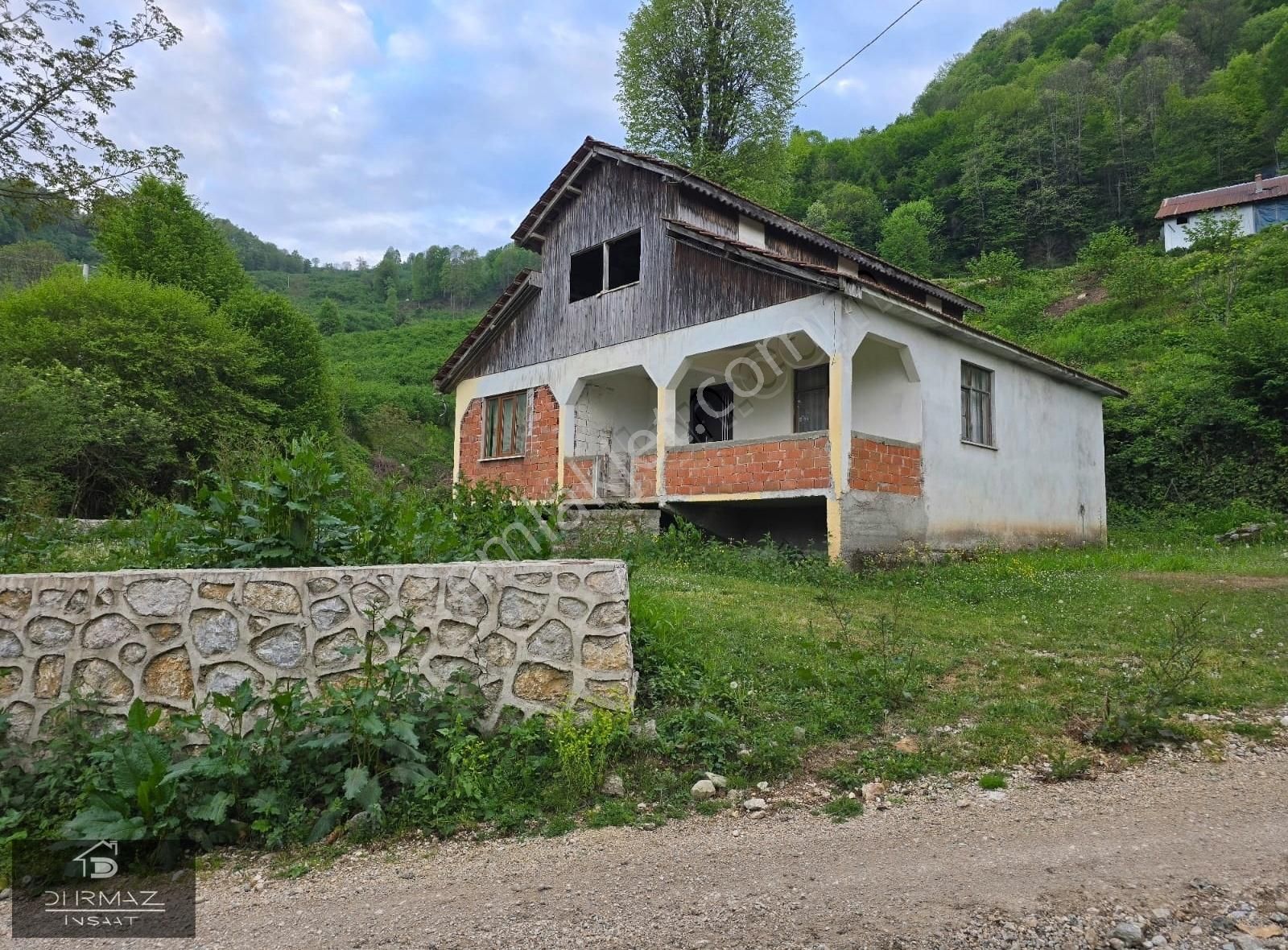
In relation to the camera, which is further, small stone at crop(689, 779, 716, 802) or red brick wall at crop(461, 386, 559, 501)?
red brick wall at crop(461, 386, 559, 501)

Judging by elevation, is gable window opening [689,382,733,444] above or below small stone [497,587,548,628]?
above

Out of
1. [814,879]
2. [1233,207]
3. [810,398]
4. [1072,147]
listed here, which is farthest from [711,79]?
[1072,147]

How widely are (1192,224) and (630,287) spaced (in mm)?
36616

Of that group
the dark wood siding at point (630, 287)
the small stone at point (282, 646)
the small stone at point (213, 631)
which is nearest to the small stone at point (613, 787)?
the small stone at point (282, 646)

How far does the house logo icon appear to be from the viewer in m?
3.36

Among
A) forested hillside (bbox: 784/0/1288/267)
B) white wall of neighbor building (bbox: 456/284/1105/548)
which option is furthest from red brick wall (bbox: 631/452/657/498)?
forested hillside (bbox: 784/0/1288/267)

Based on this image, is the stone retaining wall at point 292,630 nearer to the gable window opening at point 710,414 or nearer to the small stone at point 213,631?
the small stone at point 213,631

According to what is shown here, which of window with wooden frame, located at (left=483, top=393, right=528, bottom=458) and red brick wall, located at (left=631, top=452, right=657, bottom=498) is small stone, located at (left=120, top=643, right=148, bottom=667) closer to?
red brick wall, located at (left=631, top=452, right=657, bottom=498)

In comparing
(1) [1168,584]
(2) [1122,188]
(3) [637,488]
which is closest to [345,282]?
(2) [1122,188]

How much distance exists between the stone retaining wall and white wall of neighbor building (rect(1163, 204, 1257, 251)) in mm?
40608

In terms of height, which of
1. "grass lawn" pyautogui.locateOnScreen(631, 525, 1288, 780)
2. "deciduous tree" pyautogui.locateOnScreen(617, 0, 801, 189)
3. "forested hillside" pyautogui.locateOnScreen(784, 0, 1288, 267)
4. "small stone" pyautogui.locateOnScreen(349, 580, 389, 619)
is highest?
"forested hillside" pyautogui.locateOnScreen(784, 0, 1288, 267)

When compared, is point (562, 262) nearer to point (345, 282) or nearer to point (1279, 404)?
point (1279, 404)

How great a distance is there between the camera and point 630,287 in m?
13.4

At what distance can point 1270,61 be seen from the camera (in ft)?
140
